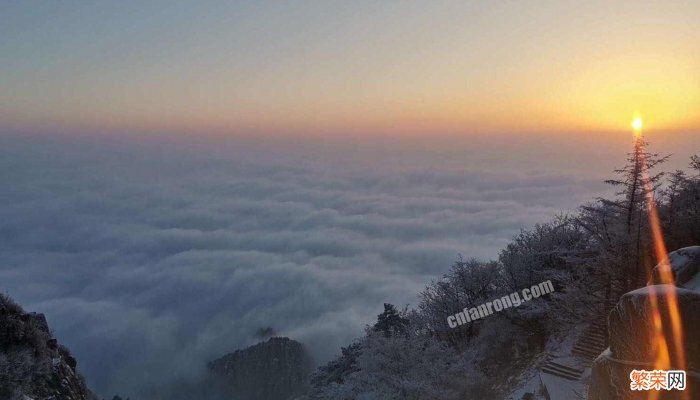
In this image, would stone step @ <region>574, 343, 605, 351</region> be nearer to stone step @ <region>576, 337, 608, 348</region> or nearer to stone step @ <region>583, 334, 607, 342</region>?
stone step @ <region>576, 337, 608, 348</region>

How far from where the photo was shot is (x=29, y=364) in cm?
1627


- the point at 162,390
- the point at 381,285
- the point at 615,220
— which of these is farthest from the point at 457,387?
the point at 381,285

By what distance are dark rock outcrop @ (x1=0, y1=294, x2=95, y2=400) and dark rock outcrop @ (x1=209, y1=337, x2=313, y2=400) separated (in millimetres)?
94456

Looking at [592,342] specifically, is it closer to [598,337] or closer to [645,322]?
[598,337]

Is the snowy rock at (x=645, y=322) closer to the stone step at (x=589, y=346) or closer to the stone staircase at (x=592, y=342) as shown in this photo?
the stone staircase at (x=592, y=342)

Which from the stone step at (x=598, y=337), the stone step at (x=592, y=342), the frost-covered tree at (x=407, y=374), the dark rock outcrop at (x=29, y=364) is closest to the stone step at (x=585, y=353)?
the stone step at (x=592, y=342)

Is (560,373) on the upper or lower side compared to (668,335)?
lower

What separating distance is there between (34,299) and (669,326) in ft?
618

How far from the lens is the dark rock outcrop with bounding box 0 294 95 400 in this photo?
15.2m

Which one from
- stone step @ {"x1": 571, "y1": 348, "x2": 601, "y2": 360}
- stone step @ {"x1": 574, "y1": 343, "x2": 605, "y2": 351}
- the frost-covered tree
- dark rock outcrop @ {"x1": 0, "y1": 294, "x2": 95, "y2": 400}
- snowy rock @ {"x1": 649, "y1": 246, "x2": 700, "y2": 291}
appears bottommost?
the frost-covered tree

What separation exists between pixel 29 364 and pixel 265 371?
340 feet

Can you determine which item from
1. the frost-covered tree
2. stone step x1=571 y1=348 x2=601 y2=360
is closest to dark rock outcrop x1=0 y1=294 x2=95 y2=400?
the frost-covered tree

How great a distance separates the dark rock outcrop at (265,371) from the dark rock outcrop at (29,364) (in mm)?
94456

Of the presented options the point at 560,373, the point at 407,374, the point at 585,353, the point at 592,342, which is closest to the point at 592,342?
the point at 592,342
